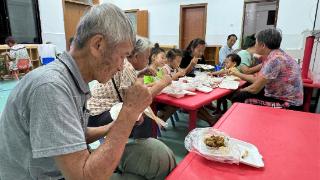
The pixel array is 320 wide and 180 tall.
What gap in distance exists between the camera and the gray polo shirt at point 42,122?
0.61 meters

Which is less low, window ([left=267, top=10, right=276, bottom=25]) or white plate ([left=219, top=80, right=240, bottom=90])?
window ([left=267, top=10, right=276, bottom=25])

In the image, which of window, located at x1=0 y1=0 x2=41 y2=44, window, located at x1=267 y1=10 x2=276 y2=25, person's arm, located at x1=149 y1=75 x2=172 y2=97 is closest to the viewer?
person's arm, located at x1=149 y1=75 x2=172 y2=97

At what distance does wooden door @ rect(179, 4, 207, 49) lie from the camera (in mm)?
7898

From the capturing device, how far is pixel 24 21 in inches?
286

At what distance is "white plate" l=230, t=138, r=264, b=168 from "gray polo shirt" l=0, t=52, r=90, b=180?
63 centimetres

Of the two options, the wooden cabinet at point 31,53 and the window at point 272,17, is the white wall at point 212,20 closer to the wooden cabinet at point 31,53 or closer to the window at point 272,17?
the window at point 272,17

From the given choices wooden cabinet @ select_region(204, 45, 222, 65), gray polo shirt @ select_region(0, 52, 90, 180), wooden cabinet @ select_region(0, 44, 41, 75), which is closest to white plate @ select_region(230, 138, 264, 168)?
gray polo shirt @ select_region(0, 52, 90, 180)

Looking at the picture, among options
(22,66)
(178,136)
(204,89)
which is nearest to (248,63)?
(204,89)

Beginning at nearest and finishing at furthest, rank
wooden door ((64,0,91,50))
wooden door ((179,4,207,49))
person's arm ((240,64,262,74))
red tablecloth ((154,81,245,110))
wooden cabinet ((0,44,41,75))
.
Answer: red tablecloth ((154,81,245,110))
person's arm ((240,64,262,74))
wooden cabinet ((0,44,41,75))
wooden door ((179,4,207,49))
wooden door ((64,0,91,50))

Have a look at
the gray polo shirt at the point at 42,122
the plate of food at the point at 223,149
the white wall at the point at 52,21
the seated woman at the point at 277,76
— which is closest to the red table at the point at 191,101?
the seated woman at the point at 277,76

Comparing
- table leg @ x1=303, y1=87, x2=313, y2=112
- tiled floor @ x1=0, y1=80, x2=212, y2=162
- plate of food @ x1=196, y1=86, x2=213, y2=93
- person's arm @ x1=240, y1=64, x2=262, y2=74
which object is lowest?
tiled floor @ x1=0, y1=80, x2=212, y2=162

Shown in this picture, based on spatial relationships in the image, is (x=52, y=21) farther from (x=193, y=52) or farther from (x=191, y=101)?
(x=191, y=101)

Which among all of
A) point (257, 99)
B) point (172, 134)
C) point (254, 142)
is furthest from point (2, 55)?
point (254, 142)

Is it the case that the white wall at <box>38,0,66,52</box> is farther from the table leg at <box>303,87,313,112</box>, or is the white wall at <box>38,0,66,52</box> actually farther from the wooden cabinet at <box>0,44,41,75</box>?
the table leg at <box>303,87,313,112</box>
